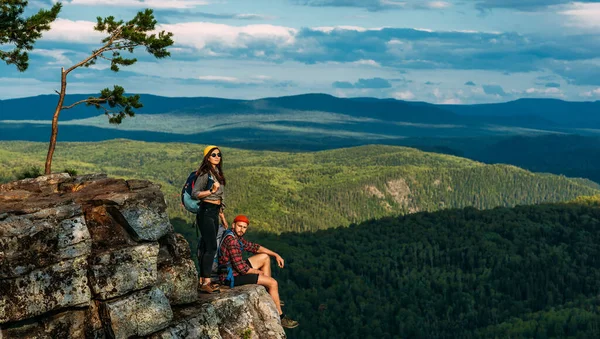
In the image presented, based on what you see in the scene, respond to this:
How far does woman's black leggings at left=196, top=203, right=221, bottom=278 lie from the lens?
33.8 metres

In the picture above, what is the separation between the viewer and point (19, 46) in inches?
2297

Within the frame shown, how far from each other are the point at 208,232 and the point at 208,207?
3.79 feet

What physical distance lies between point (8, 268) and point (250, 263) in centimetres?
1199

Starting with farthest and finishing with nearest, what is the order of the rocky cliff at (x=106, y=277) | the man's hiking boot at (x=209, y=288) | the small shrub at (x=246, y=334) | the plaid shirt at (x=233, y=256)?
the plaid shirt at (x=233, y=256) → the man's hiking boot at (x=209, y=288) → the small shrub at (x=246, y=334) → the rocky cliff at (x=106, y=277)

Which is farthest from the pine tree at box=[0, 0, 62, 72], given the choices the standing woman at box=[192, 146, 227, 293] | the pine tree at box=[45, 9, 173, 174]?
the standing woman at box=[192, 146, 227, 293]

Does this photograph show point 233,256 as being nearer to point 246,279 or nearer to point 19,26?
point 246,279

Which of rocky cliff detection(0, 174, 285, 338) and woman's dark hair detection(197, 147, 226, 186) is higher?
woman's dark hair detection(197, 147, 226, 186)

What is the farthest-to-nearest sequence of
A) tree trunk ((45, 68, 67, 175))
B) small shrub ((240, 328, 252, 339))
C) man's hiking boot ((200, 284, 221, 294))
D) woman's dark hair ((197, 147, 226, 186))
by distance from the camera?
tree trunk ((45, 68, 67, 175))
man's hiking boot ((200, 284, 221, 294))
woman's dark hair ((197, 147, 226, 186))
small shrub ((240, 328, 252, 339))

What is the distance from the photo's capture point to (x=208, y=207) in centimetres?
3381

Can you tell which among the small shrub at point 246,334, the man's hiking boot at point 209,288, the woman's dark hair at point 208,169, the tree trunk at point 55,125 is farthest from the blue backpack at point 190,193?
the tree trunk at point 55,125

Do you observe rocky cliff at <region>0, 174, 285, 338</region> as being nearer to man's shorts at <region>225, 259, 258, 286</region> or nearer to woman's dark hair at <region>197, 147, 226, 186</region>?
man's shorts at <region>225, 259, 258, 286</region>

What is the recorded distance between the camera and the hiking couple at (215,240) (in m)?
33.6

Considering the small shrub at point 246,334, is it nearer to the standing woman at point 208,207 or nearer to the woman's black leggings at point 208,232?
the standing woman at point 208,207

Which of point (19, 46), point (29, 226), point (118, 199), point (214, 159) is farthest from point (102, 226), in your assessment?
point (19, 46)
